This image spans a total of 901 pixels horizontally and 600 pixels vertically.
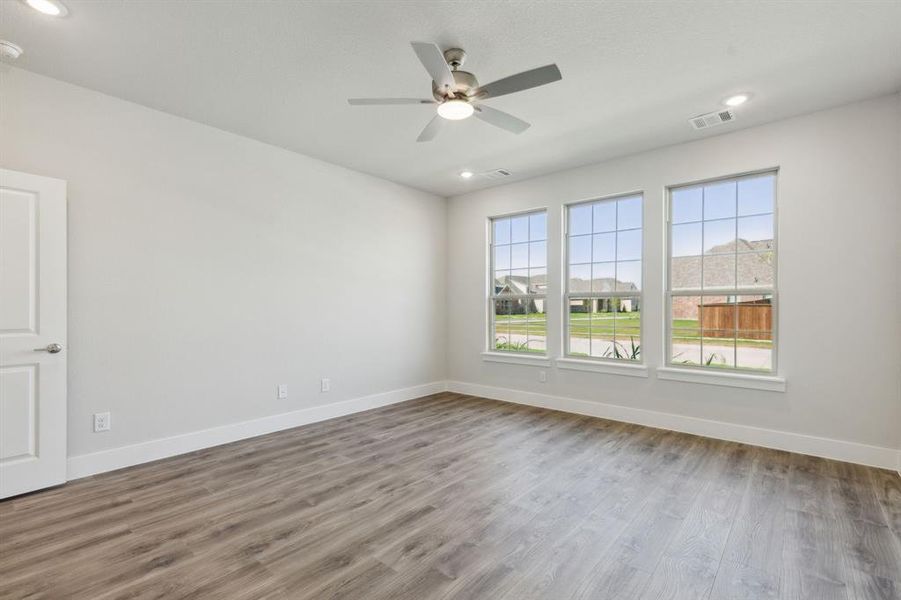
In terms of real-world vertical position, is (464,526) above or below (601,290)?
below

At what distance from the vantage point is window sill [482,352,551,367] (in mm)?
5191

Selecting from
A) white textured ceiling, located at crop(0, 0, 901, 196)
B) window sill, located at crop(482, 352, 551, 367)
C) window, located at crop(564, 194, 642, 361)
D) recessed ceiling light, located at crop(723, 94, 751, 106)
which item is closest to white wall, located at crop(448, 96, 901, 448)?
window, located at crop(564, 194, 642, 361)

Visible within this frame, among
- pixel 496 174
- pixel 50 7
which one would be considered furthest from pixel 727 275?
pixel 50 7

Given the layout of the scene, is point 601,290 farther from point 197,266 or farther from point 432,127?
point 197,266

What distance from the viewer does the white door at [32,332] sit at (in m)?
2.71

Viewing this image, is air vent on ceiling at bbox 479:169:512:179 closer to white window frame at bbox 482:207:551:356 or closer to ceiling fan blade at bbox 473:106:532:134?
white window frame at bbox 482:207:551:356

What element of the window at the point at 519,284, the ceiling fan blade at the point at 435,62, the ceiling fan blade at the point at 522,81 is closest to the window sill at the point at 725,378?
the window at the point at 519,284

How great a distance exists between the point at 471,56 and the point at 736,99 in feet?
7.18

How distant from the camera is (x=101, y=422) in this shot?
3.17 m

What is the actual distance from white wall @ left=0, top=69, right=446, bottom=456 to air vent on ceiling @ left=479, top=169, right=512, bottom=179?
1290 mm

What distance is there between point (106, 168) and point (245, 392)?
2186 mm

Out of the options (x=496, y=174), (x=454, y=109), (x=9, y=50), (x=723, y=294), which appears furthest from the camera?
(x=496, y=174)

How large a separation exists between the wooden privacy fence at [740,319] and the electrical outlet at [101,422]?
5328 mm

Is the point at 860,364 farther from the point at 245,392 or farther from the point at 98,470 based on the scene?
the point at 98,470
